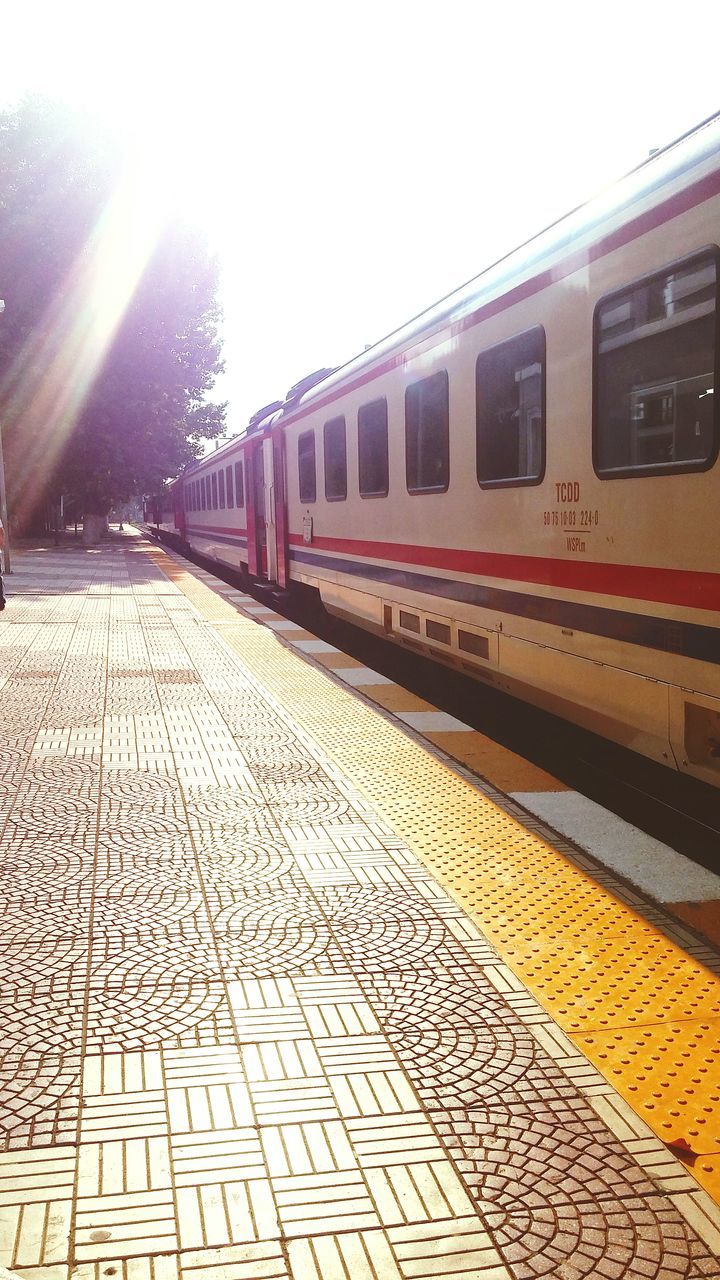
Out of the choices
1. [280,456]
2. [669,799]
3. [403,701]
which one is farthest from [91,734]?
[280,456]

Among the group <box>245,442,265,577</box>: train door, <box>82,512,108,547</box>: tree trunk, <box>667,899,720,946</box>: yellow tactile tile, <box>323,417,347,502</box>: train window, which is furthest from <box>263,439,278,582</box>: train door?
<box>82,512,108,547</box>: tree trunk

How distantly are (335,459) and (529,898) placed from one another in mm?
8444

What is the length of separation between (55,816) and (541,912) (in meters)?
2.18

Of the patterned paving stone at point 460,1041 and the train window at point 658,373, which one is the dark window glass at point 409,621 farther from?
the patterned paving stone at point 460,1041

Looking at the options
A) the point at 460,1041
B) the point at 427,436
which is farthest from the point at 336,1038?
the point at 427,436

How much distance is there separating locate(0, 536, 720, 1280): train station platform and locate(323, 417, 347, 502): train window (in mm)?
6250

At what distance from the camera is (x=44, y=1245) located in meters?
2.05

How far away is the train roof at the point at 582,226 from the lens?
455 centimetres

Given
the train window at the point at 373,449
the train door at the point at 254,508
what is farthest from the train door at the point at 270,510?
the train window at the point at 373,449

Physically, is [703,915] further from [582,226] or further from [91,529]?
[91,529]

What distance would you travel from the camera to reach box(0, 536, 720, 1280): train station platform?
2.10 m

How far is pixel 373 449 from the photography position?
997cm

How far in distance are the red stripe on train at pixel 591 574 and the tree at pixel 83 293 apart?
25.7m

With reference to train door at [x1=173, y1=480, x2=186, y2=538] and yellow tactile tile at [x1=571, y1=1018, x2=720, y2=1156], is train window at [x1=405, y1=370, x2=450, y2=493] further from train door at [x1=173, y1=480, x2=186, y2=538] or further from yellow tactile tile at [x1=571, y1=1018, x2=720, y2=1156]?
train door at [x1=173, y1=480, x2=186, y2=538]
